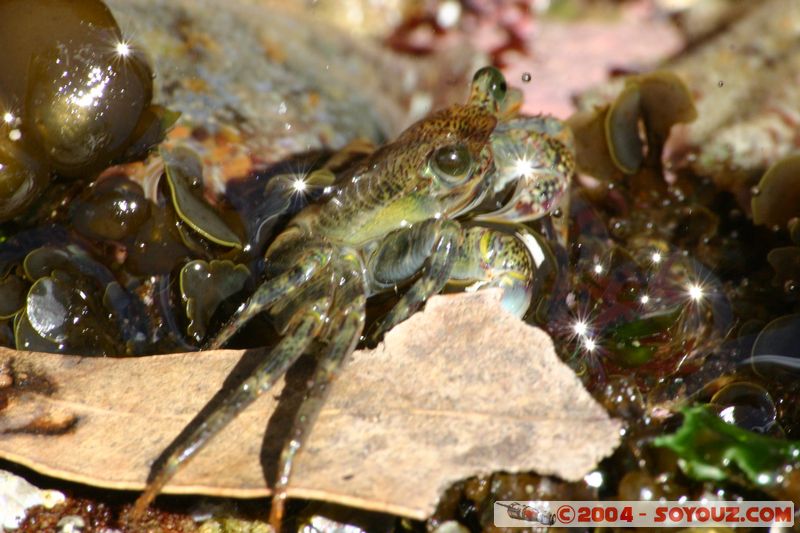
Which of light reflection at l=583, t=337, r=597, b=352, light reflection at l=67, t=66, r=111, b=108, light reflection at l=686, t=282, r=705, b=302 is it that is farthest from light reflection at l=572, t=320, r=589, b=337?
light reflection at l=67, t=66, r=111, b=108

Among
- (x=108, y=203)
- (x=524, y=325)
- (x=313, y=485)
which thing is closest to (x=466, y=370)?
(x=524, y=325)

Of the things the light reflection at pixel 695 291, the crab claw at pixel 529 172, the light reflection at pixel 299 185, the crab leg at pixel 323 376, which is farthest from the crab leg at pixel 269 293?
the light reflection at pixel 695 291

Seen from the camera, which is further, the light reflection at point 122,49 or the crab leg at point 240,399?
the light reflection at point 122,49

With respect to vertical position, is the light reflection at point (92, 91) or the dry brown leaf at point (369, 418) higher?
the light reflection at point (92, 91)

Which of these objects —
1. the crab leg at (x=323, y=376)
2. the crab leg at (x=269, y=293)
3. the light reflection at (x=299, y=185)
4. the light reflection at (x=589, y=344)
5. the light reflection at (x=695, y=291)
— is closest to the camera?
the crab leg at (x=323, y=376)

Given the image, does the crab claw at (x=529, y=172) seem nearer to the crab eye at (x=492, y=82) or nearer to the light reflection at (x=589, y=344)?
the crab eye at (x=492, y=82)

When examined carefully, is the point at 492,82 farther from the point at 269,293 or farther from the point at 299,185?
the point at 269,293

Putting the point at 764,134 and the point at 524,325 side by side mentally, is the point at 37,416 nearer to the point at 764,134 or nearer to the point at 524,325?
the point at 524,325
